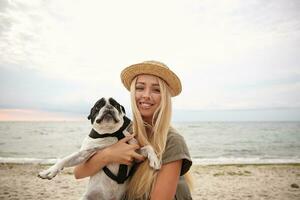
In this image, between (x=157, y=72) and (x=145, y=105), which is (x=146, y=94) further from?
(x=157, y=72)

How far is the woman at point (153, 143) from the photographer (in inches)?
104

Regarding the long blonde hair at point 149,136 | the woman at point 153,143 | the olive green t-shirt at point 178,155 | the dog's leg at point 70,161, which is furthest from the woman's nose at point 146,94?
the dog's leg at point 70,161

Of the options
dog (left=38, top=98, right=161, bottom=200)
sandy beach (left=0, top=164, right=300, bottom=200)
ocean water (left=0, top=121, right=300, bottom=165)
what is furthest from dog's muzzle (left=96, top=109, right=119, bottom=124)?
ocean water (left=0, top=121, right=300, bottom=165)

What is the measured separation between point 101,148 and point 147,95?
0.79 m

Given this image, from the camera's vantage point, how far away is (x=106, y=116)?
10.2 ft

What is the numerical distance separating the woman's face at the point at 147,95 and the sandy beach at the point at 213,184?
5.61 m

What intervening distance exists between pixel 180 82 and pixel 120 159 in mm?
1032

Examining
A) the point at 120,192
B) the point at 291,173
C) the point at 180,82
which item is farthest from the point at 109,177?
the point at 291,173

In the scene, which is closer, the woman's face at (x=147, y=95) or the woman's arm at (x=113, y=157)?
the woman's arm at (x=113, y=157)

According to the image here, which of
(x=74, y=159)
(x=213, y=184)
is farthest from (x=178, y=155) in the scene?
(x=213, y=184)

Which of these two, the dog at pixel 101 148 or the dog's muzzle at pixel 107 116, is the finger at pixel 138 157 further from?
the dog's muzzle at pixel 107 116

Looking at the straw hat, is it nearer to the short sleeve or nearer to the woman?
the woman

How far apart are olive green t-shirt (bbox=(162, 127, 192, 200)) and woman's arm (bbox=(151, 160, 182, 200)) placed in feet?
0.19

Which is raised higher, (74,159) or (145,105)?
(145,105)
